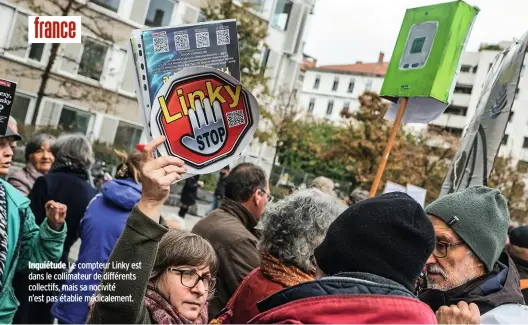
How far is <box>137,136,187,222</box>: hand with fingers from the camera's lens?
5.80 feet

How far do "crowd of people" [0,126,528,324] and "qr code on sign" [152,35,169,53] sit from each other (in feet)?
1.24

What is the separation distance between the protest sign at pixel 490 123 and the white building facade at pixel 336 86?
61.8m

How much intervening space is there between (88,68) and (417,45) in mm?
19455

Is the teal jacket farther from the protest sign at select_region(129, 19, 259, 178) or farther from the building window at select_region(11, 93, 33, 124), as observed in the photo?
the building window at select_region(11, 93, 33, 124)

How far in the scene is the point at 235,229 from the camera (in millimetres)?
3363

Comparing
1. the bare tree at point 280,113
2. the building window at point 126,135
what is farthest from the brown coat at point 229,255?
the bare tree at point 280,113

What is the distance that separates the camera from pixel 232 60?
2162 millimetres

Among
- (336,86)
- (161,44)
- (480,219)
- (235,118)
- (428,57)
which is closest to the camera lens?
(161,44)

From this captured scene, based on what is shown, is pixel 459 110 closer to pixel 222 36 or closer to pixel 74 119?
pixel 74 119

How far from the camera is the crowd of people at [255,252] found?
1.53 metres

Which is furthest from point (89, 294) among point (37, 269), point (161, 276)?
point (161, 276)

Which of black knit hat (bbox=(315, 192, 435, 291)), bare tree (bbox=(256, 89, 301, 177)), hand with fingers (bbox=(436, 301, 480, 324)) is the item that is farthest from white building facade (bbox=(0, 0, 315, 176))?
black knit hat (bbox=(315, 192, 435, 291))

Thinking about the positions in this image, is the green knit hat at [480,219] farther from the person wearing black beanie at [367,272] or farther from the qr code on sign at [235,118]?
the qr code on sign at [235,118]

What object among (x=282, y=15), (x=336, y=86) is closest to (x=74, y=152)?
(x=282, y=15)
